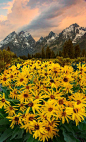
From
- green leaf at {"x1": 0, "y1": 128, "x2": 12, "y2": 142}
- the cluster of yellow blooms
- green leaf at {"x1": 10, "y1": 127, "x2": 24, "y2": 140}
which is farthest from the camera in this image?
green leaf at {"x1": 0, "y1": 128, "x2": 12, "y2": 142}

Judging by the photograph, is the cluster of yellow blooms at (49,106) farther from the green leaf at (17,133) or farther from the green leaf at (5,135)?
the green leaf at (5,135)

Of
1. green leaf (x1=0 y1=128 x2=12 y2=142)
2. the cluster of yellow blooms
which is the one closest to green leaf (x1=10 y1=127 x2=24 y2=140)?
green leaf (x1=0 y1=128 x2=12 y2=142)

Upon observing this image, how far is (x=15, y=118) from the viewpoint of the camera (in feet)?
5.54

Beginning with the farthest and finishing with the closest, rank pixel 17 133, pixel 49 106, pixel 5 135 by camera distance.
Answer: pixel 5 135 < pixel 17 133 < pixel 49 106

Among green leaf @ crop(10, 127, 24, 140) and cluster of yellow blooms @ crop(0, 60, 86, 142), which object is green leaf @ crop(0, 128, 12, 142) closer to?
green leaf @ crop(10, 127, 24, 140)

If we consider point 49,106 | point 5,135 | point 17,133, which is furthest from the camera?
point 5,135

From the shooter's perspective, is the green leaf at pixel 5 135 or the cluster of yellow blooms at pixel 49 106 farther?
the green leaf at pixel 5 135

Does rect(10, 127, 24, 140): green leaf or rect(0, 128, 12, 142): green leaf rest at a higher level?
rect(10, 127, 24, 140): green leaf

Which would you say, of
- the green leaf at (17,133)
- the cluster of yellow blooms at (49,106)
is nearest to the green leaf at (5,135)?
the green leaf at (17,133)

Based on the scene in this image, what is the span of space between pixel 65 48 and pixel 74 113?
35362 mm

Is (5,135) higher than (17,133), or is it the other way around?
(17,133)

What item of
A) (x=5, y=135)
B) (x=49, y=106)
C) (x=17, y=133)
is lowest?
(x=5, y=135)

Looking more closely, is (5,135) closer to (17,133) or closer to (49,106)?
(17,133)

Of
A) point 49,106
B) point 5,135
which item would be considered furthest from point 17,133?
point 49,106
